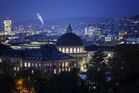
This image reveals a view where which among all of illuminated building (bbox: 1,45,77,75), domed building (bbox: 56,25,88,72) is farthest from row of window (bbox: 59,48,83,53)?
illuminated building (bbox: 1,45,77,75)

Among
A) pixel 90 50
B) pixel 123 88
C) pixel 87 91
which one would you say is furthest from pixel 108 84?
pixel 90 50

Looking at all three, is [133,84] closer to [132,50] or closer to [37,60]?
[132,50]

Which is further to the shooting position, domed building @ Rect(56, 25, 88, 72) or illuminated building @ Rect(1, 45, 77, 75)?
domed building @ Rect(56, 25, 88, 72)

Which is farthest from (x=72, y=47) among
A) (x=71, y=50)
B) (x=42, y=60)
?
(x=42, y=60)

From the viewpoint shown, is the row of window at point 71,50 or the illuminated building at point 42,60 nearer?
the illuminated building at point 42,60

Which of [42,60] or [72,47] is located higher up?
[72,47]

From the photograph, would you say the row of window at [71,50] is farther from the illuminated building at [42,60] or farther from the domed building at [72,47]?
the illuminated building at [42,60]

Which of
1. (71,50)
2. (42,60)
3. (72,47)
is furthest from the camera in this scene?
(72,47)

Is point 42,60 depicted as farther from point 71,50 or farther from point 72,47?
point 72,47

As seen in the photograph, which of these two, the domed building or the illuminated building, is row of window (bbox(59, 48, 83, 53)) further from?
the illuminated building

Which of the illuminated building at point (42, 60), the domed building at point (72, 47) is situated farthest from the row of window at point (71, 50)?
the illuminated building at point (42, 60)

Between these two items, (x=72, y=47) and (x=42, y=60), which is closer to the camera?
(x=42, y=60)
